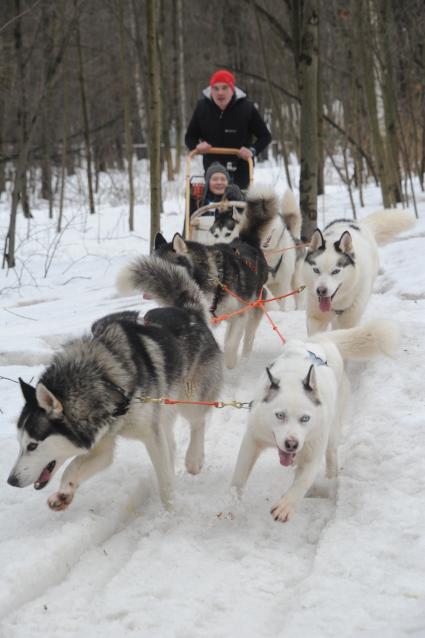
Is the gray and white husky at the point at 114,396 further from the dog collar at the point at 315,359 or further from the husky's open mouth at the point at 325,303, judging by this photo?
the husky's open mouth at the point at 325,303

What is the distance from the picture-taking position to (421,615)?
217cm

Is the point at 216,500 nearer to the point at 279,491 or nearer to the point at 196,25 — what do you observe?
the point at 279,491

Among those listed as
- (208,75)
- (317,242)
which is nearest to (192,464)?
(317,242)

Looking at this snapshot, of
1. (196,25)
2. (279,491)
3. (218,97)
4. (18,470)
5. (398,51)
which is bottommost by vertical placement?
(279,491)

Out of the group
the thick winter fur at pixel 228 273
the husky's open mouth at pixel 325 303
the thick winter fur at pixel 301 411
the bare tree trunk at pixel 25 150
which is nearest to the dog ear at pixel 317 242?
the husky's open mouth at pixel 325 303

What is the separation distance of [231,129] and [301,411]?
520 cm

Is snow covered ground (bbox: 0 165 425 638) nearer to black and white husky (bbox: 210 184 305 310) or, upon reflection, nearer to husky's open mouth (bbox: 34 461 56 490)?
husky's open mouth (bbox: 34 461 56 490)

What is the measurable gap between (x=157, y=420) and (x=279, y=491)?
0.83 m

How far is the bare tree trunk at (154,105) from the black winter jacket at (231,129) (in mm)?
581

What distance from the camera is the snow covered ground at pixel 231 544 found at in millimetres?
2359

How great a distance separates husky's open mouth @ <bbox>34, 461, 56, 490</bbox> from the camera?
2949mm

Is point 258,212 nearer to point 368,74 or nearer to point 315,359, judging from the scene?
point 315,359

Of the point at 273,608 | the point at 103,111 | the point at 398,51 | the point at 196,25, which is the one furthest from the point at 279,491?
the point at 196,25

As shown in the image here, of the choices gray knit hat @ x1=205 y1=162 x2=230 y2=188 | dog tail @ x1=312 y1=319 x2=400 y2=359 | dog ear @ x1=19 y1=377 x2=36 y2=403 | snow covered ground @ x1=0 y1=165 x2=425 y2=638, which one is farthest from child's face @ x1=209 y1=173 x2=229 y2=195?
dog ear @ x1=19 y1=377 x2=36 y2=403
